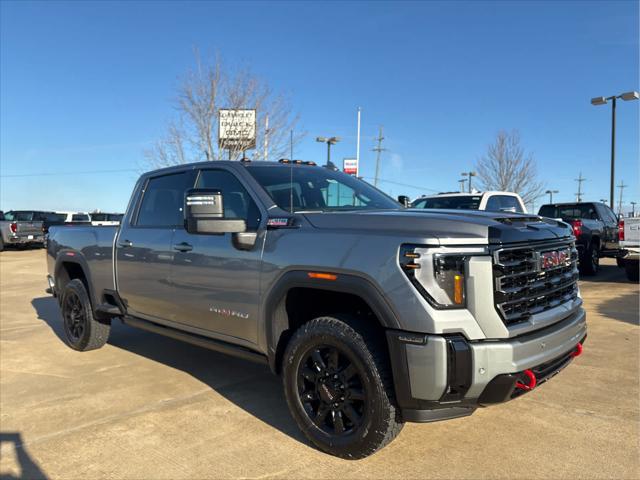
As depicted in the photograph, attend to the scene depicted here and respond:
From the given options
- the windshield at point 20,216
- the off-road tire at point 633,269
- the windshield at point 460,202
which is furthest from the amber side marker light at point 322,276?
the windshield at point 20,216

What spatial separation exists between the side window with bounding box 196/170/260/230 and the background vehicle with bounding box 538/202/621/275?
9.28 m

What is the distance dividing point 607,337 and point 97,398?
5468 millimetres

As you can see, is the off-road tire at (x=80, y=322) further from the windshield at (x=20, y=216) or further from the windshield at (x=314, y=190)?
the windshield at (x=20, y=216)

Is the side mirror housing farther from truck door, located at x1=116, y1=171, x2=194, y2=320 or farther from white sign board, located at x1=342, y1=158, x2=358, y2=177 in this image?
white sign board, located at x1=342, y1=158, x2=358, y2=177

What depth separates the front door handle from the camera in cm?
394

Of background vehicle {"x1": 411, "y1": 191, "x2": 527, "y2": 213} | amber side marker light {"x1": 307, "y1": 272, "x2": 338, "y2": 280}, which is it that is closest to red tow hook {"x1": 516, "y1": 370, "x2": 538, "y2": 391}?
amber side marker light {"x1": 307, "y1": 272, "x2": 338, "y2": 280}

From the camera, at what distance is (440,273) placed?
101 inches

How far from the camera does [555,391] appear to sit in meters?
4.06

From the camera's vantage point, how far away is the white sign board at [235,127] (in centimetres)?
1512

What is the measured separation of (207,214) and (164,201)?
5.01ft

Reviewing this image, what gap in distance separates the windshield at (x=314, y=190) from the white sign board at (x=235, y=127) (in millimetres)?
10679

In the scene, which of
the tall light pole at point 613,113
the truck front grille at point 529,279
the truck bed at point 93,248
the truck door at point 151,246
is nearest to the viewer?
the truck front grille at point 529,279

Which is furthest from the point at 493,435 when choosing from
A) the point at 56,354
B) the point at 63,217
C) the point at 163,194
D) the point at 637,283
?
the point at 63,217

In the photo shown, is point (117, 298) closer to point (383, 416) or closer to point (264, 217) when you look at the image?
point (264, 217)
